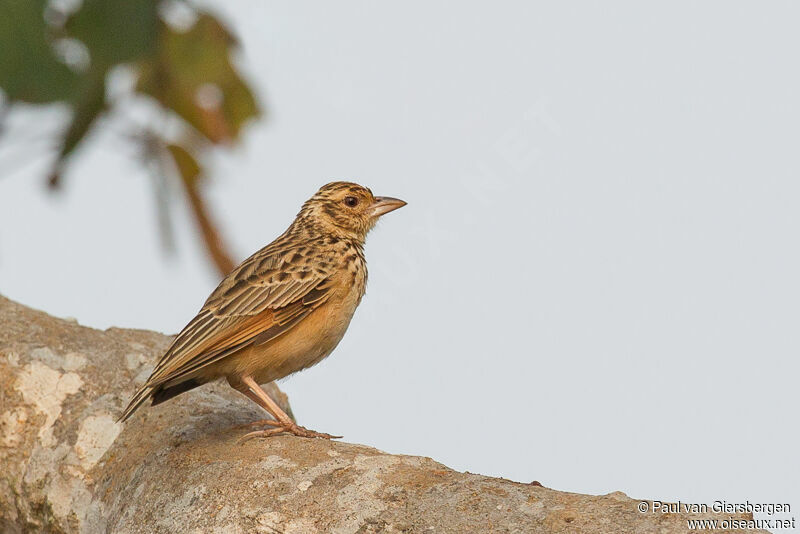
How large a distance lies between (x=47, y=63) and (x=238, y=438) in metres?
3.32

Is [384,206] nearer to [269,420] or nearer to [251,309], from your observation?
[251,309]

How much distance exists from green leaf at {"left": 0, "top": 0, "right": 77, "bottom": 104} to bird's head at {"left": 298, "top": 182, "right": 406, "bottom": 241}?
17.0 ft

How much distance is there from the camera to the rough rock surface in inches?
139

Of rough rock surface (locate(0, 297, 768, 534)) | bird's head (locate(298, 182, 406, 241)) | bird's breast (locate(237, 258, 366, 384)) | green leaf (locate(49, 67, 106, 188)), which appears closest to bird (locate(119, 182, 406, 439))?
bird's breast (locate(237, 258, 366, 384))

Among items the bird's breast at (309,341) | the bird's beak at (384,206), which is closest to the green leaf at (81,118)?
the bird's breast at (309,341)

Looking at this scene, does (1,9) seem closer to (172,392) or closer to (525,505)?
(525,505)

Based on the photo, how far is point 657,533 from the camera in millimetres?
3113

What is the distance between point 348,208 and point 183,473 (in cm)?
292

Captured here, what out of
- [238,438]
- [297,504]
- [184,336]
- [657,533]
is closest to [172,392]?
[184,336]

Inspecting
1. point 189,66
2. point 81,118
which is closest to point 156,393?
point 189,66

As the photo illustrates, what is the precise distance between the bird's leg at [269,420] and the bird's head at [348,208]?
147 centimetres

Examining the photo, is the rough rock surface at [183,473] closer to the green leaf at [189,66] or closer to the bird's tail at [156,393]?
the bird's tail at [156,393]

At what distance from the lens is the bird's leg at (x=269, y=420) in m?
4.77

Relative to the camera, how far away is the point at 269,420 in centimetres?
514
